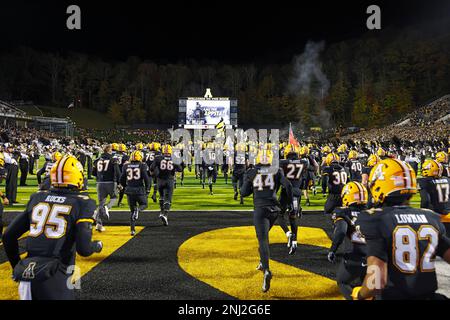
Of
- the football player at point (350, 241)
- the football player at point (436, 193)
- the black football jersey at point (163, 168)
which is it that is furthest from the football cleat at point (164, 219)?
the football player at point (436, 193)

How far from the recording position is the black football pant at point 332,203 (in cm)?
812

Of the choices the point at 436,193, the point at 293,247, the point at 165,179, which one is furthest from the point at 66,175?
the point at 165,179

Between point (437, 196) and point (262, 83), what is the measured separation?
85349 millimetres

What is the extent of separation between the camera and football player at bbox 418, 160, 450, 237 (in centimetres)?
635

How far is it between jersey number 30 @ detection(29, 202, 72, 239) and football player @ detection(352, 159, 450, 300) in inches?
97.5

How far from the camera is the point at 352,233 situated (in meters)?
5.15

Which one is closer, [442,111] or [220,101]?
[220,101]

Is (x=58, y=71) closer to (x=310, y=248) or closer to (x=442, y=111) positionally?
(x=442, y=111)

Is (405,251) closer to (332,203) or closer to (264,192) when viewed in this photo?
(264,192)

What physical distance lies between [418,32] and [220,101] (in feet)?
203

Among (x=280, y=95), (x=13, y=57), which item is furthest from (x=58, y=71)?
(x=280, y=95)

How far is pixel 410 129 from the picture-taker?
2082 inches

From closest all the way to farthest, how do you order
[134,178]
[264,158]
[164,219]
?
[264,158], [134,178], [164,219]

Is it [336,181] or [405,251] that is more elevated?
[336,181]
